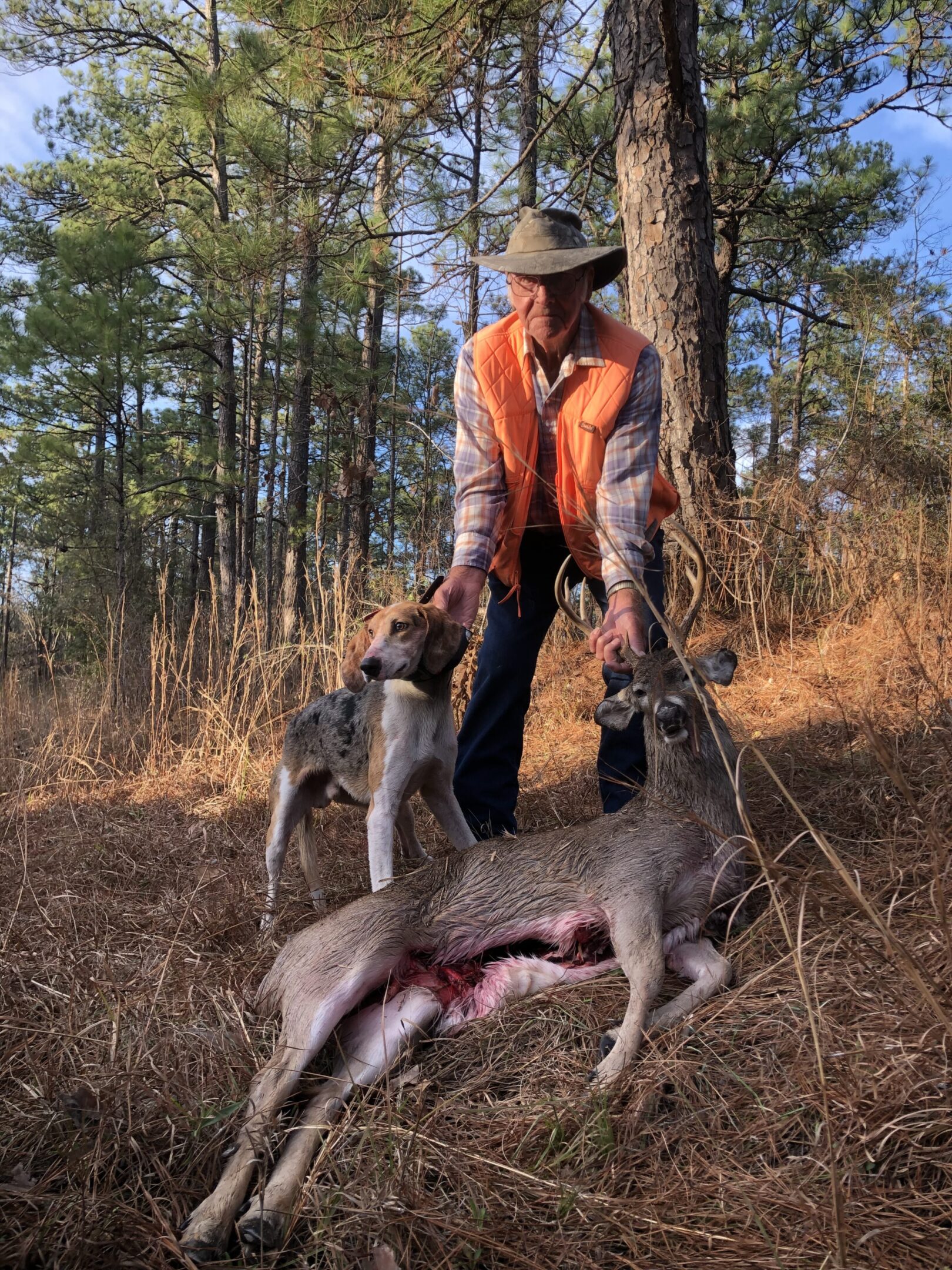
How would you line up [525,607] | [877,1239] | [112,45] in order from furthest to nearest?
[112,45], [525,607], [877,1239]

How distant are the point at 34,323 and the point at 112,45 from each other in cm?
689

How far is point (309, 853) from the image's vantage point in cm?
425

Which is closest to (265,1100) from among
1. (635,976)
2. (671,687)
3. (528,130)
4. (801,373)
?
(635,976)

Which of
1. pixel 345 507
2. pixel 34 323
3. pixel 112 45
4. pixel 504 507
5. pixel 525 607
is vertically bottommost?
pixel 525 607

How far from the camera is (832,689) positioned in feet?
16.1

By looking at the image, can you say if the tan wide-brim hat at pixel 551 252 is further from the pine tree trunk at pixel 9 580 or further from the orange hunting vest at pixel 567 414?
the pine tree trunk at pixel 9 580

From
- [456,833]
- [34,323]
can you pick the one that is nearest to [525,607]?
[456,833]

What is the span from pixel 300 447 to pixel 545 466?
1353 cm

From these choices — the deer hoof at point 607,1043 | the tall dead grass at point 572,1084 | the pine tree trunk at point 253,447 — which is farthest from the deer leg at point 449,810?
the pine tree trunk at point 253,447

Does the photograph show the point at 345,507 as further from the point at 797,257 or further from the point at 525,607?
the point at 525,607

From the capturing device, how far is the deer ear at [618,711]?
315cm

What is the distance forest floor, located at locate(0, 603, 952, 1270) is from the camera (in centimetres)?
164

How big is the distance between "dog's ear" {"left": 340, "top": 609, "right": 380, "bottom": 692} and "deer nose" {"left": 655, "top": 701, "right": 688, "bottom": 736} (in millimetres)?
1241

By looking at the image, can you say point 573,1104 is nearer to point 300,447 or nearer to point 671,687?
point 671,687
